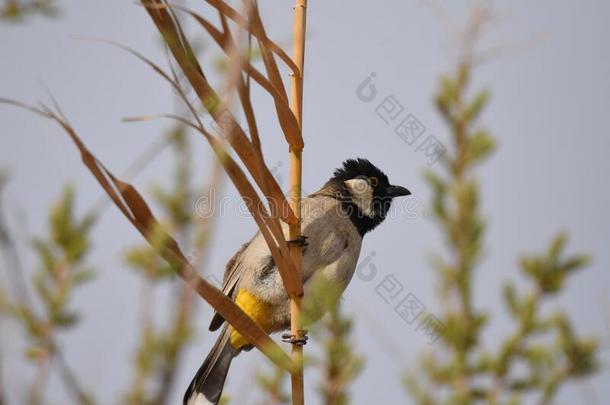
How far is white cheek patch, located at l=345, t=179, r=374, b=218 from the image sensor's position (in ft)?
12.5

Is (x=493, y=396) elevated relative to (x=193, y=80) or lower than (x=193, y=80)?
lower

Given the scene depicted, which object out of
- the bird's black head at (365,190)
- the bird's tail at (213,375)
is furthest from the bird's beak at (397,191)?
the bird's tail at (213,375)

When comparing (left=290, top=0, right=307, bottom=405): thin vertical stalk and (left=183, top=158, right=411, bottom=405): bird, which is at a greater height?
(left=183, top=158, right=411, bottom=405): bird

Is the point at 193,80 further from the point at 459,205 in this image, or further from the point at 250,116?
the point at 459,205

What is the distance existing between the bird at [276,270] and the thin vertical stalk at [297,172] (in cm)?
134

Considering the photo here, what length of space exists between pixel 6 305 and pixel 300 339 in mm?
495

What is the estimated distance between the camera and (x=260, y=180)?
1.24m

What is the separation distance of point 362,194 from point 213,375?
123cm

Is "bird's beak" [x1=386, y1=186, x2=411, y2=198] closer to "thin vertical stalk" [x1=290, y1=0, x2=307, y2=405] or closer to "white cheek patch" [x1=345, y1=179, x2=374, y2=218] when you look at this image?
"white cheek patch" [x1=345, y1=179, x2=374, y2=218]

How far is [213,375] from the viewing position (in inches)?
125

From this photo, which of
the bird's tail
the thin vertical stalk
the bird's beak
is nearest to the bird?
the bird's tail

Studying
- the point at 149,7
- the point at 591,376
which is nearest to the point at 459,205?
the point at 591,376

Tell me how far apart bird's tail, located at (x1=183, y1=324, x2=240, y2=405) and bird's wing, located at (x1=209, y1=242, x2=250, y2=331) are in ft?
0.18

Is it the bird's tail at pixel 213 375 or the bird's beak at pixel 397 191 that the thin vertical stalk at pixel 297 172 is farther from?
the bird's beak at pixel 397 191
